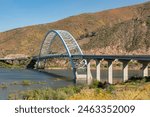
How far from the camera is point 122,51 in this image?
515 feet

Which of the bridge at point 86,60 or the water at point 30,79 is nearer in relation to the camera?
the water at point 30,79

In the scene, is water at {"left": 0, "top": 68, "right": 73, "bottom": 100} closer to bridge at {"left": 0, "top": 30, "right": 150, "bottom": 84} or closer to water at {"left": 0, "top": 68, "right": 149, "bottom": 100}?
water at {"left": 0, "top": 68, "right": 149, "bottom": 100}

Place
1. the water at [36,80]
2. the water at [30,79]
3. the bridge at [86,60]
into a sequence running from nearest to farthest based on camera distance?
the water at [30,79]
the water at [36,80]
the bridge at [86,60]

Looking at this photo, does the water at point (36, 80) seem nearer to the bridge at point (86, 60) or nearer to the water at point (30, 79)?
the water at point (30, 79)

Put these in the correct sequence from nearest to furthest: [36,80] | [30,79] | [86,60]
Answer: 1. [36,80]
2. [30,79]
3. [86,60]

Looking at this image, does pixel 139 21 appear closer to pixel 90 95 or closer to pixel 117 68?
pixel 117 68

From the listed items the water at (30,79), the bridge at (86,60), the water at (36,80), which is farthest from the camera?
the bridge at (86,60)

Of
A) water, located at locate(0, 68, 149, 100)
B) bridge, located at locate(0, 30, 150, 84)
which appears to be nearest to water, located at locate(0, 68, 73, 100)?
water, located at locate(0, 68, 149, 100)

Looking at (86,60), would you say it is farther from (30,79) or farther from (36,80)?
(36,80)

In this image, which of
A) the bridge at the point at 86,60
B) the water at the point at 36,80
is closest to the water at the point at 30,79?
the water at the point at 36,80

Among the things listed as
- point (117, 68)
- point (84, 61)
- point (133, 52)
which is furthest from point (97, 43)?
point (84, 61)

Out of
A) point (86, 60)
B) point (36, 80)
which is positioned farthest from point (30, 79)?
point (86, 60)

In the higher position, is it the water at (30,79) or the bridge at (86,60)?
the bridge at (86,60)

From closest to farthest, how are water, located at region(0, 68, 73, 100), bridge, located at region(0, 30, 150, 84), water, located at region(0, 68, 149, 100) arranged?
water, located at region(0, 68, 73, 100) < water, located at region(0, 68, 149, 100) < bridge, located at region(0, 30, 150, 84)
